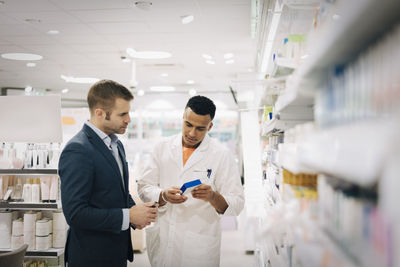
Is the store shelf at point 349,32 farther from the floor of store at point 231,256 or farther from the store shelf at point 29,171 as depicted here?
the floor of store at point 231,256

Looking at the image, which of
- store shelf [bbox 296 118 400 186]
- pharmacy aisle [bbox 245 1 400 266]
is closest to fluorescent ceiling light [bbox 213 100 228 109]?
pharmacy aisle [bbox 245 1 400 266]

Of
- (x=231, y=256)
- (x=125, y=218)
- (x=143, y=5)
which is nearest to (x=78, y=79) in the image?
(x=143, y=5)

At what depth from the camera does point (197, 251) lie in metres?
2.38

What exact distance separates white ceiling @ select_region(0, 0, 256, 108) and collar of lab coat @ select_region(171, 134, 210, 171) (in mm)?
2805

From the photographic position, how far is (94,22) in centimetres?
562

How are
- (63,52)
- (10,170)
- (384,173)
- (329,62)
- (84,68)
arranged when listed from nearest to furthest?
(384,173), (329,62), (10,170), (63,52), (84,68)

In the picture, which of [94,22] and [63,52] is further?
[63,52]

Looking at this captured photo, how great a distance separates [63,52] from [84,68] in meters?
1.61

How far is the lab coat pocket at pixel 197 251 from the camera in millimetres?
2363

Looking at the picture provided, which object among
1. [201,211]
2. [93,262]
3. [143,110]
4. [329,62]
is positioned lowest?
[93,262]

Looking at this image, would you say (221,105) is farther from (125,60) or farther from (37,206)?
(37,206)

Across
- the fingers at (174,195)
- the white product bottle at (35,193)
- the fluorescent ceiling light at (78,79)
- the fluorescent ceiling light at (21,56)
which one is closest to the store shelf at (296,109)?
the fingers at (174,195)

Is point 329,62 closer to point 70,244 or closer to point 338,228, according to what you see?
point 338,228

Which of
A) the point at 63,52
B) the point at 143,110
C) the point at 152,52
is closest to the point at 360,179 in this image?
the point at 152,52
